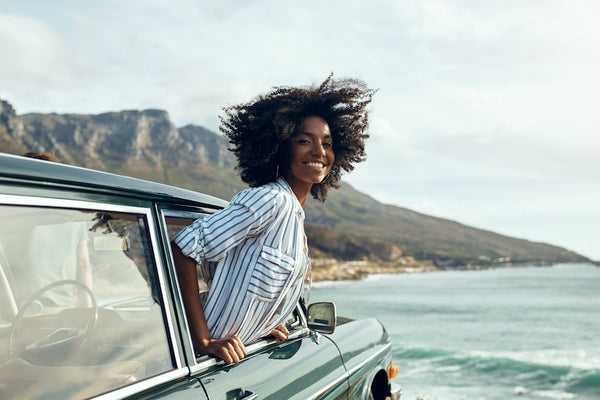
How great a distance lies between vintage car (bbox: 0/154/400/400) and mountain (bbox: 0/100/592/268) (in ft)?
444

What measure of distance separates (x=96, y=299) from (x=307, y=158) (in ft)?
4.29

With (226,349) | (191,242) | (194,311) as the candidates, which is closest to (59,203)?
(191,242)

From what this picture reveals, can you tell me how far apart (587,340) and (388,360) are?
30428mm

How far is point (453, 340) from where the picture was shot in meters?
27.2

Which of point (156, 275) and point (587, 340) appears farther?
point (587, 340)

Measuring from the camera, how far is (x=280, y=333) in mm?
2393

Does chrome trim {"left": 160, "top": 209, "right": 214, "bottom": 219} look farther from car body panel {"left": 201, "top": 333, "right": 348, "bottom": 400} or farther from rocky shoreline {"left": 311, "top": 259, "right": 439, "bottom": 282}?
rocky shoreline {"left": 311, "top": 259, "right": 439, "bottom": 282}

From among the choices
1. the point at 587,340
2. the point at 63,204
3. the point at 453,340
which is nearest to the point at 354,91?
the point at 63,204

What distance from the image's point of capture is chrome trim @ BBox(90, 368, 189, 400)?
1397 millimetres

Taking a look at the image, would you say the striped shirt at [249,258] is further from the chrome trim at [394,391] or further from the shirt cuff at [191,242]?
the chrome trim at [394,391]

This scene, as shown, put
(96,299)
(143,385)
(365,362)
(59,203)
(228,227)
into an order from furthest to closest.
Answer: (365,362)
(228,227)
(96,299)
(143,385)
(59,203)

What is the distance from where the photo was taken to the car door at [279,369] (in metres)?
1.76

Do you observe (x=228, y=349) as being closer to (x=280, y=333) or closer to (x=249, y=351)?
(x=249, y=351)

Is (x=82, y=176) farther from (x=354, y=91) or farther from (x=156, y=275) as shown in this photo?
Answer: (x=354, y=91)
